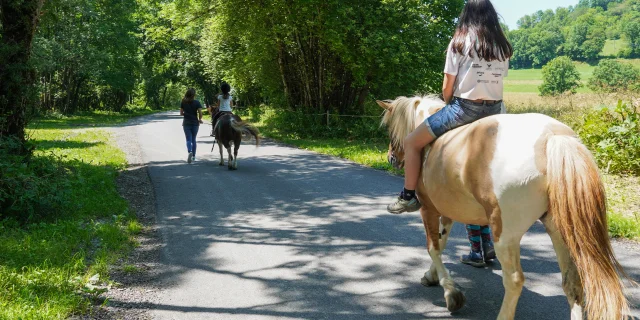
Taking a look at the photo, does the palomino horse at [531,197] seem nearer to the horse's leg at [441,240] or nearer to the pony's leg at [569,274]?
the pony's leg at [569,274]

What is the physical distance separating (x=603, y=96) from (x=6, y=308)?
1367 cm

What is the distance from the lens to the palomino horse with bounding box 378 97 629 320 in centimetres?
295

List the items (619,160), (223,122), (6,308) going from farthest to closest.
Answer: (223,122) → (619,160) → (6,308)

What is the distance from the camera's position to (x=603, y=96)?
41.9 ft

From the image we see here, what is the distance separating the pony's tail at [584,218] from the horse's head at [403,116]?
166 centimetres

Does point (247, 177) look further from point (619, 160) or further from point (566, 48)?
point (566, 48)

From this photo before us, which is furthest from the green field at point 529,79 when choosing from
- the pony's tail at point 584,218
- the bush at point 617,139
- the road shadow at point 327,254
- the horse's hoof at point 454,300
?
the pony's tail at point 584,218

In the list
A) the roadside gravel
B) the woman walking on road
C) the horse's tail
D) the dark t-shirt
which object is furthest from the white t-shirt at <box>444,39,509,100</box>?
the dark t-shirt

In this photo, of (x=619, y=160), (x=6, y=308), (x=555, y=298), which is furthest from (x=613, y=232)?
(x=6, y=308)

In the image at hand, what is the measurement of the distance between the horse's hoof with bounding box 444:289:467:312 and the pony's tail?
1116mm

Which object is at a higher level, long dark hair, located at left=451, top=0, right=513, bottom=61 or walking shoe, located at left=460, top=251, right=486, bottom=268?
long dark hair, located at left=451, top=0, right=513, bottom=61

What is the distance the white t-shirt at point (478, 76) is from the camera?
3996 mm

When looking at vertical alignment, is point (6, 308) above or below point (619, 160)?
below

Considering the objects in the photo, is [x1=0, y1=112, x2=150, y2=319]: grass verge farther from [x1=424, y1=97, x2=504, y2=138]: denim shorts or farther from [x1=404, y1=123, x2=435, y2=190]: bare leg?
[x1=424, y1=97, x2=504, y2=138]: denim shorts
